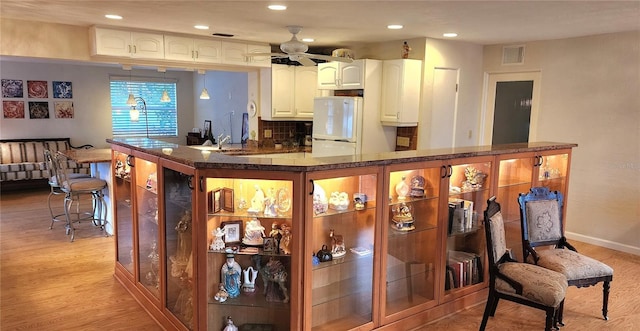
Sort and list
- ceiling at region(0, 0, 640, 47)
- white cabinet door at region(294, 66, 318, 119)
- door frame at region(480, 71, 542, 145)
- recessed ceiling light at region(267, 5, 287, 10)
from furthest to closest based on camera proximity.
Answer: white cabinet door at region(294, 66, 318, 119)
door frame at region(480, 71, 542, 145)
recessed ceiling light at region(267, 5, 287, 10)
ceiling at region(0, 0, 640, 47)

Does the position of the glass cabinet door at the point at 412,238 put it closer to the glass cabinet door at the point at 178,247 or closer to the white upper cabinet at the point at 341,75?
the glass cabinet door at the point at 178,247

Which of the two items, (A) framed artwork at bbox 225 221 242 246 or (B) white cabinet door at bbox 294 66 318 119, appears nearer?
(A) framed artwork at bbox 225 221 242 246

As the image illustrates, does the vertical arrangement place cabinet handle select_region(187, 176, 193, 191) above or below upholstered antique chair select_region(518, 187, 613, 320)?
above

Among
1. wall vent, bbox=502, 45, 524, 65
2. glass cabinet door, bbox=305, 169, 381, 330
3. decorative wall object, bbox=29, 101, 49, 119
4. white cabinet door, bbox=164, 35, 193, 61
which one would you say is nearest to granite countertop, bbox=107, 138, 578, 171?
glass cabinet door, bbox=305, 169, 381, 330

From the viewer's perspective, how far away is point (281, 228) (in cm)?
251

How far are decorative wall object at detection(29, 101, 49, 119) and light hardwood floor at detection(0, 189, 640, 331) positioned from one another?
3.58 m

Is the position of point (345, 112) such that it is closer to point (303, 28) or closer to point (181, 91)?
point (303, 28)

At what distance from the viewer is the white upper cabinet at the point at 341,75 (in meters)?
5.16

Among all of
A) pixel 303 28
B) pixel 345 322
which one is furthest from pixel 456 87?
pixel 345 322

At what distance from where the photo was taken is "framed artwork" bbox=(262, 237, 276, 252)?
252cm

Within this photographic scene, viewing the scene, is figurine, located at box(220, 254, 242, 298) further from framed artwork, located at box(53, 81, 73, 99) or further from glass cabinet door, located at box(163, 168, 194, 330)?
framed artwork, located at box(53, 81, 73, 99)

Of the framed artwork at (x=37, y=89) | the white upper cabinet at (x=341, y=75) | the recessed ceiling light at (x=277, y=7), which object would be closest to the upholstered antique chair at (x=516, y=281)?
the recessed ceiling light at (x=277, y=7)

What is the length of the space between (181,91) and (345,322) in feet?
25.4

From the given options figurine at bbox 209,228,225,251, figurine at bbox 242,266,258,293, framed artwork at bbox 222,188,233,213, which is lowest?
figurine at bbox 242,266,258,293
